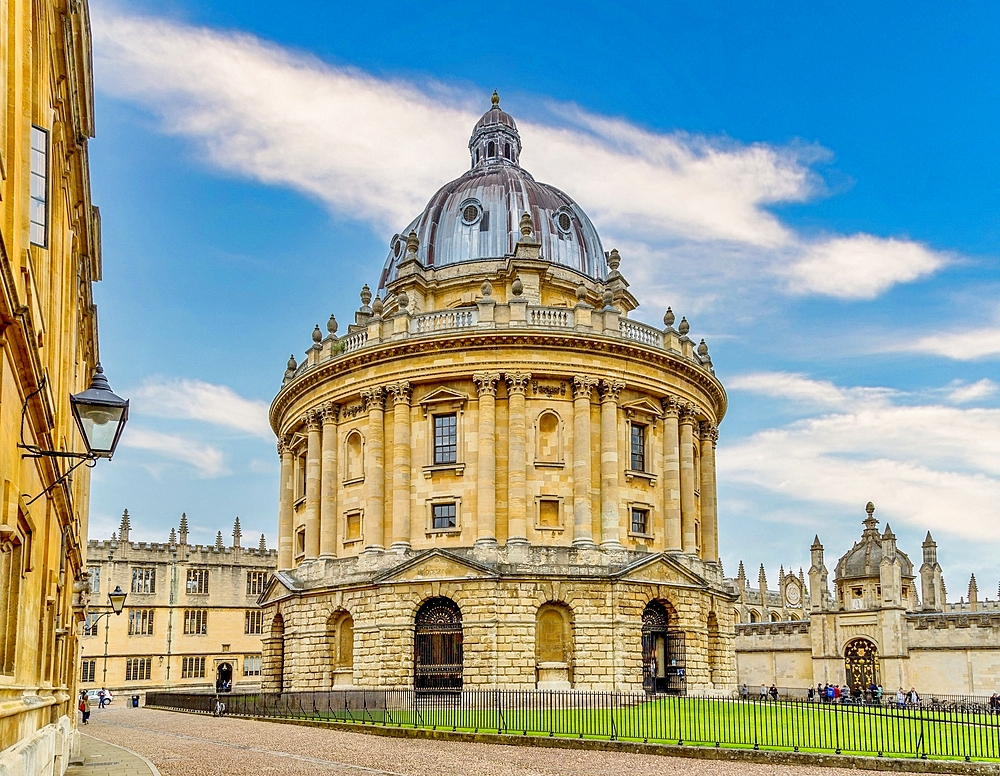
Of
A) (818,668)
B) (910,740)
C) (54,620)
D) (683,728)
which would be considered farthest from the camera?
(818,668)

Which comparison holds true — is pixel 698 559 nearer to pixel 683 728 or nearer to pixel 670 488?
pixel 670 488

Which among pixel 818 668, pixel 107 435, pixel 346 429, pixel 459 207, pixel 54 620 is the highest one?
pixel 459 207

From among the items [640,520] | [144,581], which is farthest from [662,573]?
[144,581]

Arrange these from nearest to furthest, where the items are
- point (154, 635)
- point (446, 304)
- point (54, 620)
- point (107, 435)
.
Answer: point (107, 435), point (54, 620), point (446, 304), point (154, 635)

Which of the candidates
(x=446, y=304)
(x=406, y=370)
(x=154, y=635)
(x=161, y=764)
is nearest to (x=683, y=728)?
(x=161, y=764)

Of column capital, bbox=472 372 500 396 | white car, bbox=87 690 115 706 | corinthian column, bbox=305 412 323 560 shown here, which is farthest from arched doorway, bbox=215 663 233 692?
column capital, bbox=472 372 500 396

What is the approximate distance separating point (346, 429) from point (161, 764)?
933 inches

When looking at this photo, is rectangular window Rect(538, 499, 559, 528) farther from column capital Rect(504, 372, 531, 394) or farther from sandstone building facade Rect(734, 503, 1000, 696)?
sandstone building facade Rect(734, 503, 1000, 696)

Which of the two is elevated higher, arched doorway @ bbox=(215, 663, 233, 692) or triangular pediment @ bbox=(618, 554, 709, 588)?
triangular pediment @ bbox=(618, 554, 709, 588)

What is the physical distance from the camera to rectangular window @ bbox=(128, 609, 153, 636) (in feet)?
229

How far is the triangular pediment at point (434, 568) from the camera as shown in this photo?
1519 inches

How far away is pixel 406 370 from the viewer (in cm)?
4209

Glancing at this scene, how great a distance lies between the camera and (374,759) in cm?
2133

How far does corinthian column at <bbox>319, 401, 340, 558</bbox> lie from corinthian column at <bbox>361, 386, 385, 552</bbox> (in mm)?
2270
